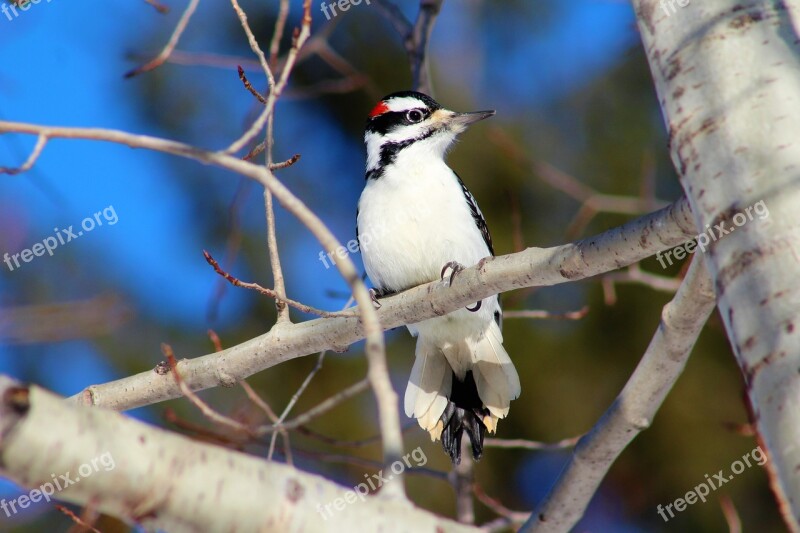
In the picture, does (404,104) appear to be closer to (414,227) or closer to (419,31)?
(419,31)

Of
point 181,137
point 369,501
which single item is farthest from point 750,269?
point 181,137

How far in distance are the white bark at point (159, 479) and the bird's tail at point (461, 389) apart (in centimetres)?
308

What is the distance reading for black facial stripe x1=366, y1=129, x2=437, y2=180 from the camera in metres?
5.29

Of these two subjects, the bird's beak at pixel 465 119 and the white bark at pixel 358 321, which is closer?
the white bark at pixel 358 321

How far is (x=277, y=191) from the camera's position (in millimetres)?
1923

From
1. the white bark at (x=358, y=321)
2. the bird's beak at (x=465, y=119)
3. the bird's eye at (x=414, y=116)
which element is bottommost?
the white bark at (x=358, y=321)

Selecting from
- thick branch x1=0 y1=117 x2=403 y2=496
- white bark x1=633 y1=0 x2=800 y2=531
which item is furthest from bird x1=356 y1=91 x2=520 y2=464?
thick branch x1=0 y1=117 x2=403 y2=496

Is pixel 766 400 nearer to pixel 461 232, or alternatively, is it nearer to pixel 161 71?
pixel 461 232

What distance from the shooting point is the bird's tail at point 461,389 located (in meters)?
4.95

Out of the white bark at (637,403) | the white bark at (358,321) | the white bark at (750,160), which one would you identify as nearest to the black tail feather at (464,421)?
the white bark at (637,403)

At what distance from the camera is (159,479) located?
1.70 metres

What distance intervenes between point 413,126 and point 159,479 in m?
3.99

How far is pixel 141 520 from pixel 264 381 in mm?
6338

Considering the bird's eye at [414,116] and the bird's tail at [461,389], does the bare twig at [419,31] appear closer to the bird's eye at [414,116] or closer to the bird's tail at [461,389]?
the bird's eye at [414,116]
